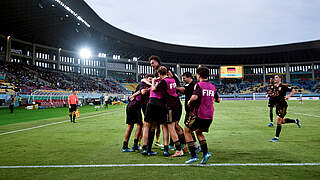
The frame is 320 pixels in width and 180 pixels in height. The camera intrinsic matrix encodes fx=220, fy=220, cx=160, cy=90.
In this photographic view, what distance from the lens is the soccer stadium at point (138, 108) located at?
4409mm

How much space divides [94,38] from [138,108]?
2033 inches

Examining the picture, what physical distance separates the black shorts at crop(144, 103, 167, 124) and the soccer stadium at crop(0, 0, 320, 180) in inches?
0.9

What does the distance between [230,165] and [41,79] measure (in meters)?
46.9

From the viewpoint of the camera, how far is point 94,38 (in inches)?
2103

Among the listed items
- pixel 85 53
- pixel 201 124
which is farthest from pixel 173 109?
pixel 85 53

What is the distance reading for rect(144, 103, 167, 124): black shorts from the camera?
16.8ft

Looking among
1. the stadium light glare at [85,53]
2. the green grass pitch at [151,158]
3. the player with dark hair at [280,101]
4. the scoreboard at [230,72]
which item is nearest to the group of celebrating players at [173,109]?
the green grass pitch at [151,158]

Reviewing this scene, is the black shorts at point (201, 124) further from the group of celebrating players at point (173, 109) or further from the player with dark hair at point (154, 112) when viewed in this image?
the player with dark hair at point (154, 112)

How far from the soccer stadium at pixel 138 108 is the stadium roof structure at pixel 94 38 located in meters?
0.29

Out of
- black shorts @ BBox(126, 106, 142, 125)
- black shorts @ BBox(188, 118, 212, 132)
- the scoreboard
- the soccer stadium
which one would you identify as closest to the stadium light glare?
the soccer stadium

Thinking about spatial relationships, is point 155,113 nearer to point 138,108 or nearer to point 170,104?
point 170,104

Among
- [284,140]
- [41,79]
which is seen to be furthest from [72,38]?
[284,140]

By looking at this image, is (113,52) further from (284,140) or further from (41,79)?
(284,140)

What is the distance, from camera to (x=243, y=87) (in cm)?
8281
